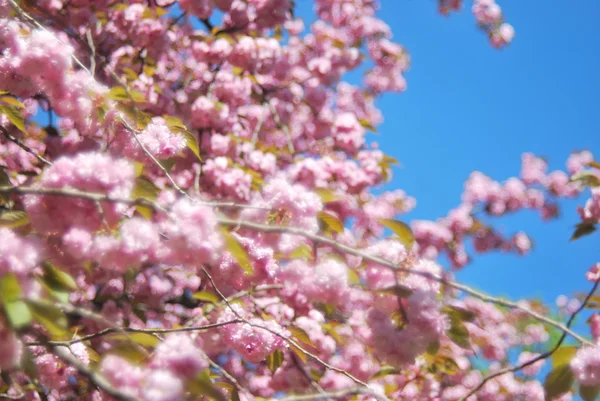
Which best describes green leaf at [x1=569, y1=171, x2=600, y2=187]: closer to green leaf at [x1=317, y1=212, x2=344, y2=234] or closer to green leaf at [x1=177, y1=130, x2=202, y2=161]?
green leaf at [x1=317, y1=212, x2=344, y2=234]

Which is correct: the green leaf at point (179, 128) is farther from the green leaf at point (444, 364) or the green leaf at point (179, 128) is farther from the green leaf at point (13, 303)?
the green leaf at point (444, 364)

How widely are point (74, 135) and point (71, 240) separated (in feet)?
7.18


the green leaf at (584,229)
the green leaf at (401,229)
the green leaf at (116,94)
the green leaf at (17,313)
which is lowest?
the green leaf at (17,313)

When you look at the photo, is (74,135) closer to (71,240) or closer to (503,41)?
(71,240)

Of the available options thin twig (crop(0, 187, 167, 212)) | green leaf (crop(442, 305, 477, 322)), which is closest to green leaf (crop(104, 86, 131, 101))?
thin twig (crop(0, 187, 167, 212))

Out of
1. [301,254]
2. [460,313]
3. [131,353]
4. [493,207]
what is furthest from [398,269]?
[493,207]

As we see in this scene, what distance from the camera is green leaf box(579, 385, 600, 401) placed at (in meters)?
1.44

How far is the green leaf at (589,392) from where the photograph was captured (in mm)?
1441

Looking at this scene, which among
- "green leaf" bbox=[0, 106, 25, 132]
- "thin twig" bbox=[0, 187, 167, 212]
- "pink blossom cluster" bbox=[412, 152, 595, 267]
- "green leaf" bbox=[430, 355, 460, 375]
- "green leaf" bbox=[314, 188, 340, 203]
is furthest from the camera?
"pink blossom cluster" bbox=[412, 152, 595, 267]

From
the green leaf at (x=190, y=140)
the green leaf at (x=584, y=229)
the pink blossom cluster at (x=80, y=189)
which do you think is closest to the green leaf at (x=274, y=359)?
the green leaf at (x=190, y=140)

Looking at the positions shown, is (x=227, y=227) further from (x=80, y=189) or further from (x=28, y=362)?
(x=28, y=362)

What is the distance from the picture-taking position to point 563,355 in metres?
1.47

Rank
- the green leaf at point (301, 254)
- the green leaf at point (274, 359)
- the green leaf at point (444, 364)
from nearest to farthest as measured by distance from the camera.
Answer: the green leaf at point (301, 254), the green leaf at point (274, 359), the green leaf at point (444, 364)

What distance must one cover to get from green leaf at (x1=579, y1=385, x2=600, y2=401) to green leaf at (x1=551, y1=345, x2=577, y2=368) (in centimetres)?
7
